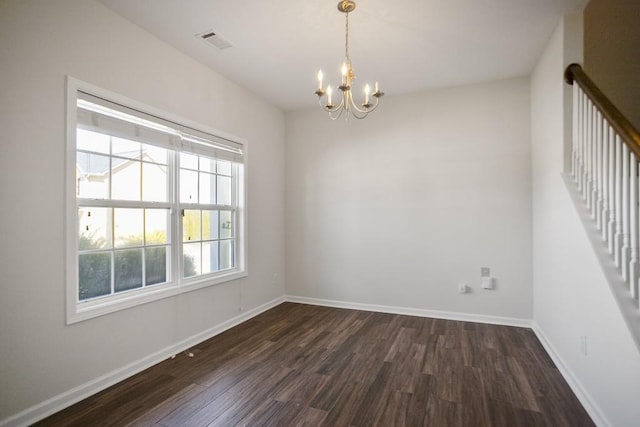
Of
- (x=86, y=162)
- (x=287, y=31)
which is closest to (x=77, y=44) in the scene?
(x=86, y=162)

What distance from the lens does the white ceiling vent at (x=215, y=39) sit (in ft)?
8.87

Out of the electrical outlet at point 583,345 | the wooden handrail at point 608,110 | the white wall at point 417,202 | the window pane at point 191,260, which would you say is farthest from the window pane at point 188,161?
the electrical outlet at point 583,345

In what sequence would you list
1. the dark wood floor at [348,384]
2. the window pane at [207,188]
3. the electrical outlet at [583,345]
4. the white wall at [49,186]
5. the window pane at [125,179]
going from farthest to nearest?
1. the window pane at [207,188]
2. the window pane at [125,179]
3. the electrical outlet at [583,345]
4. the dark wood floor at [348,384]
5. the white wall at [49,186]

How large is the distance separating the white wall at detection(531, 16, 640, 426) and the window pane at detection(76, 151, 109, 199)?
11.1ft

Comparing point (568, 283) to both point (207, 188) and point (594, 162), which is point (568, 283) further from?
point (207, 188)

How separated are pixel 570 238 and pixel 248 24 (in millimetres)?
2997

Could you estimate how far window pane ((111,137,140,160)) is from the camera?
8.29 feet

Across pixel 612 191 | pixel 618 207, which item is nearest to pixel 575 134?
pixel 612 191

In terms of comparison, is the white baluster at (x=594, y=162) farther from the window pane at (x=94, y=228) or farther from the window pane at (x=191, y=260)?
the window pane at (x=94, y=228)

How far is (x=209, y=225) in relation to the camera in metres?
3.46

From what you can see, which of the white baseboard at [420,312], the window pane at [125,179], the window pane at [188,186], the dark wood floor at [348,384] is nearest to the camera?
→ the dark wood floor at [348,384]

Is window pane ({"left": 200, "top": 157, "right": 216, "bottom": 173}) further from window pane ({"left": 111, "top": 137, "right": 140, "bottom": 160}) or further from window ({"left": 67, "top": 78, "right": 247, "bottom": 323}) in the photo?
window pane ({"left": 111, "top": 137, "right": 140, "bottom": 160})

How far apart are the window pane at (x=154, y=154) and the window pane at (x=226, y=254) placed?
114 centimetres

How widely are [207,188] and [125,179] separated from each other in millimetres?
916
